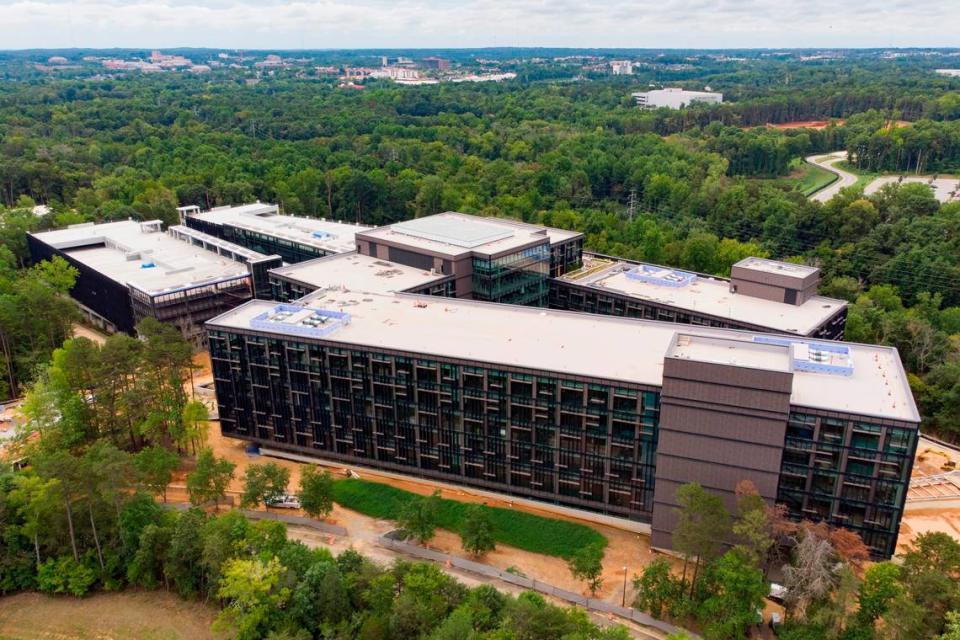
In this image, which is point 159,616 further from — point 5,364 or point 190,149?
point 190,149

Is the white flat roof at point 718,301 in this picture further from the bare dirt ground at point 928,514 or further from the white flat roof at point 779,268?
the bare dirt ground at point 928,514

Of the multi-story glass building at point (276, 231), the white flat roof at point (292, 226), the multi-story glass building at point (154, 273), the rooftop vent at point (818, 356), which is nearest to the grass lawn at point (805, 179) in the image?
the white flat roof at point (292, 226)

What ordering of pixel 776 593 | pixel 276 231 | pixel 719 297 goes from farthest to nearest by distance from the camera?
pixel 276 231
pixel 719 297
pixel 776 593

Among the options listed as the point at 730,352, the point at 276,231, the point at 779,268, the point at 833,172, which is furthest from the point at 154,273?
the point at 833,172

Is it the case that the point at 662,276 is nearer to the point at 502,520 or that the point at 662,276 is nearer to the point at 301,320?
the point at 502,520

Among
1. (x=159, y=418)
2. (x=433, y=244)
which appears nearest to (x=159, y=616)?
(x=159, y=418)

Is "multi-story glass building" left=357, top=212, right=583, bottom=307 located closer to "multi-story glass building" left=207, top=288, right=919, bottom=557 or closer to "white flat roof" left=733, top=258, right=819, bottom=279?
"multi-story glass building" left=207, top=288, right=919, bottom=557

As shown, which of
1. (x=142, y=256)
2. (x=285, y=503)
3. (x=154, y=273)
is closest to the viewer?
(x=285, y=503)
